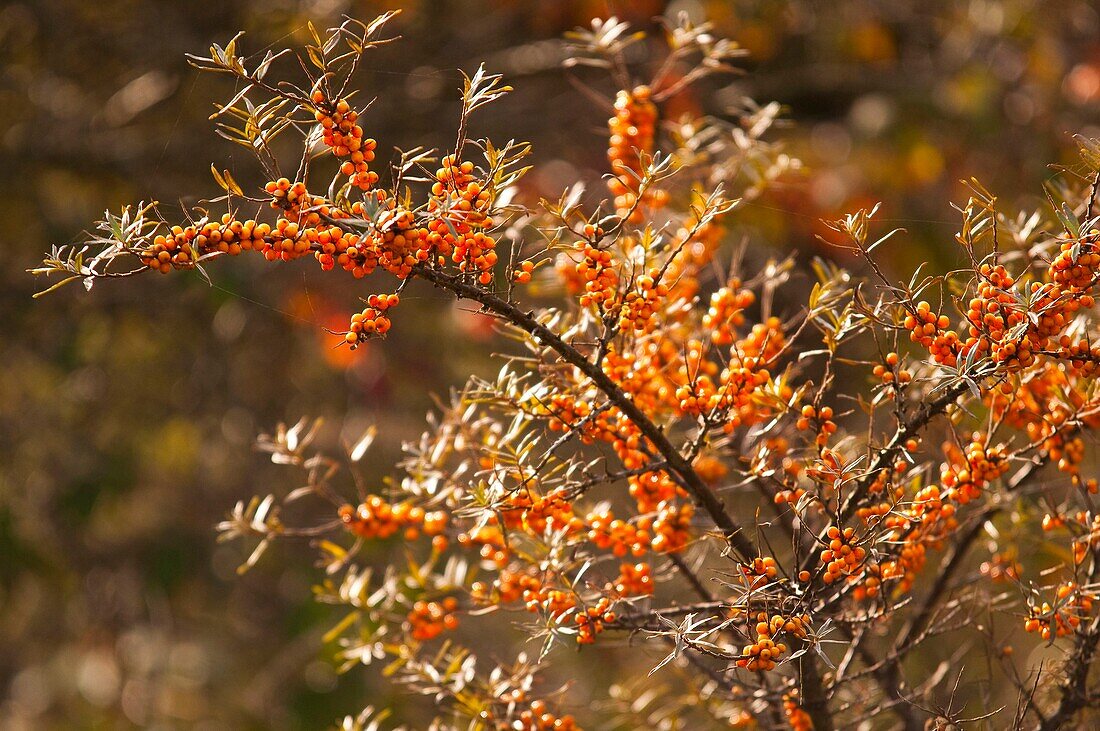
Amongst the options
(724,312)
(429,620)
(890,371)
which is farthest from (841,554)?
(429,620)

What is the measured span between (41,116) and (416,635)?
3.43 meters

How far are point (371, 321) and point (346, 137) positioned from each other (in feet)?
0.60

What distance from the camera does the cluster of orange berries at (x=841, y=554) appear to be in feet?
3.31

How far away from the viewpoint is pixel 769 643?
97cm

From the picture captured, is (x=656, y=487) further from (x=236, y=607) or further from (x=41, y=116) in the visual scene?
(x=236, y=607)

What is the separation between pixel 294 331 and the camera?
4.80m

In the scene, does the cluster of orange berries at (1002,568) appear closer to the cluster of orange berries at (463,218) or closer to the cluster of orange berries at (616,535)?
the cluster of orange berries at (616,535)

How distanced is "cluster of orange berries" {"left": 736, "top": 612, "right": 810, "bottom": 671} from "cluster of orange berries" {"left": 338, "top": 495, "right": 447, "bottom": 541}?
48 cm

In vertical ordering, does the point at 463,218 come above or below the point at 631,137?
above

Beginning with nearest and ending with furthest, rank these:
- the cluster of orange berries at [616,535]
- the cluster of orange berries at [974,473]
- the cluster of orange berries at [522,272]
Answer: the cluster of orange berries at [522,272]
the cluster of orange berries at [974,473]
the cluster of orange berries at [616,535]

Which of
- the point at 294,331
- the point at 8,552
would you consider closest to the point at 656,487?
the point at 8,552

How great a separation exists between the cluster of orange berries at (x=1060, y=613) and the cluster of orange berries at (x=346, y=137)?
0.84 m

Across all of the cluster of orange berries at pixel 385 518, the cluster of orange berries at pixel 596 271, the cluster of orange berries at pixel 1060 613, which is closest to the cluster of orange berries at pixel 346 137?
the cluster of orange berries at pixel 596 271

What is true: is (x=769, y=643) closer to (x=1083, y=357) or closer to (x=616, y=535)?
(x=616, y=535)
